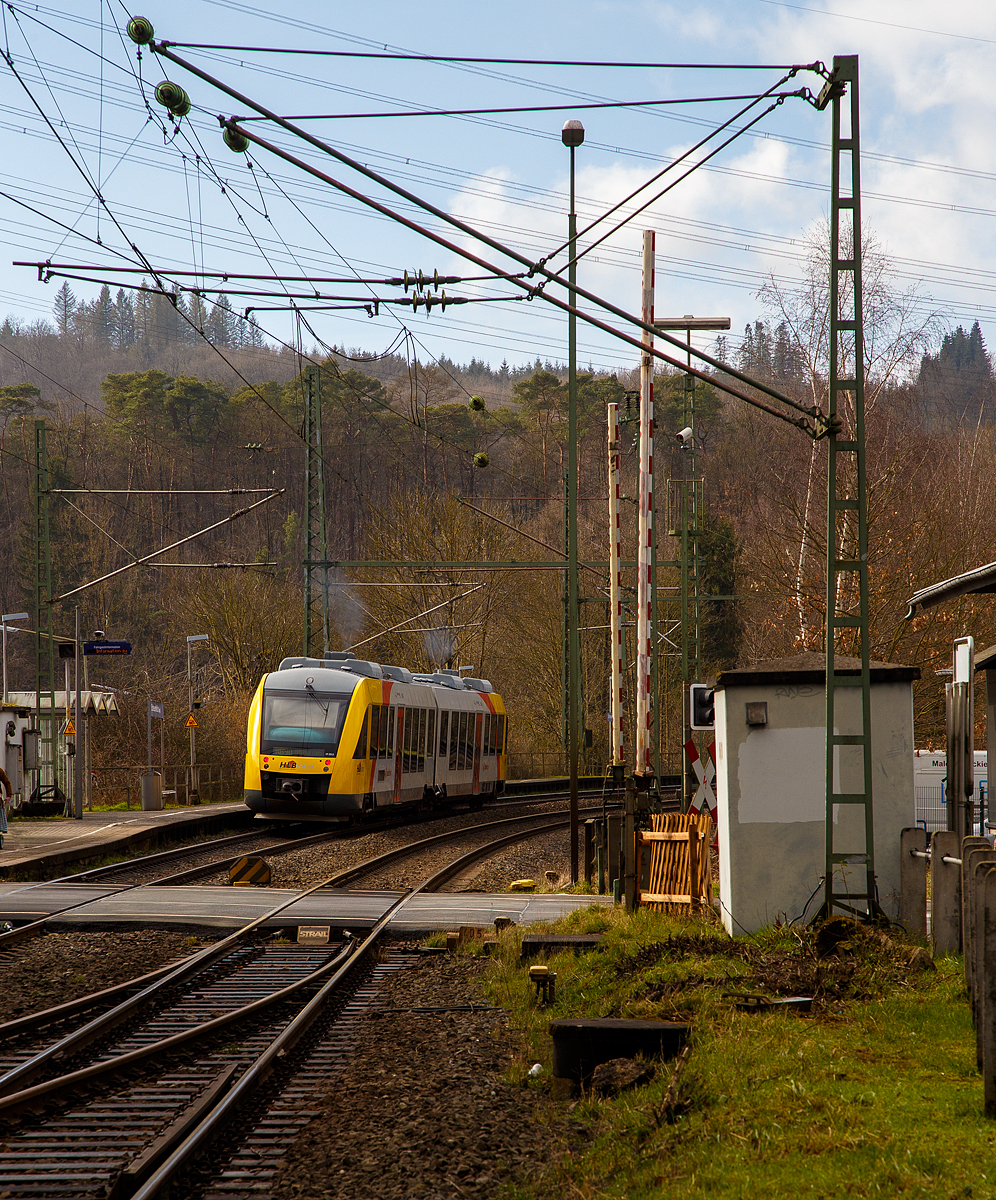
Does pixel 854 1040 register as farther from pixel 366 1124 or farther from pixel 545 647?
pixel 545 647

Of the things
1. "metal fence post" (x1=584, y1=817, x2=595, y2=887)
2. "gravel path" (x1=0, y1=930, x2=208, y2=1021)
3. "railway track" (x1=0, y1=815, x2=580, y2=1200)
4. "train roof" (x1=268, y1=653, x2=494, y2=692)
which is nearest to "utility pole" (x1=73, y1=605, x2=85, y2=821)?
"train roof" (x1=268, y1=653, x2=494, y2=692)

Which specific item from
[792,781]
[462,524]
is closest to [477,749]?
[462,524]

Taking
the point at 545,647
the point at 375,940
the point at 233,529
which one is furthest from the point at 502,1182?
the point at 233,529

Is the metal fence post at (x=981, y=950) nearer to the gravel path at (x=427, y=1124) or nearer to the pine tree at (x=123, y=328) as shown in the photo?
the gravel path at (x=427, y=1124)

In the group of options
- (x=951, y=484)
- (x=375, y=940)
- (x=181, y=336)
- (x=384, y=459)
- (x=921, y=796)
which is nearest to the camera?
(x=375, y=940)

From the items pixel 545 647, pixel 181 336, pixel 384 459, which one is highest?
pixel 181 336

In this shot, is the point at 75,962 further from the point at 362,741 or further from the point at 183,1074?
the point at 362,741

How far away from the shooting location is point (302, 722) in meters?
24.0

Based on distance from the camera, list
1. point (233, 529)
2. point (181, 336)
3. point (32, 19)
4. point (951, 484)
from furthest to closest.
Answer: point (181, 336), point (233, 529), point (951, 484), point (32, 19)

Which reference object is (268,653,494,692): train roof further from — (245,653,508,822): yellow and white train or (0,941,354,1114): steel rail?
(0,941,354,1114): steel rail

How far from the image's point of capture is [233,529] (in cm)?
8669

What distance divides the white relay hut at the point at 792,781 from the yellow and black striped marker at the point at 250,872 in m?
8.60

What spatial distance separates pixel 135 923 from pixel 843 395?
2063cm

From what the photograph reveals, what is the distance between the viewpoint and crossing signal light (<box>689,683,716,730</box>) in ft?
40.5
